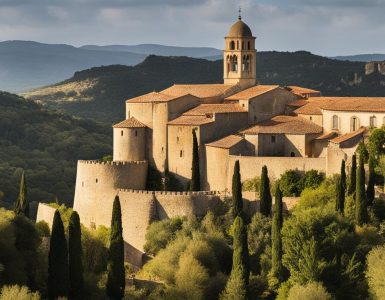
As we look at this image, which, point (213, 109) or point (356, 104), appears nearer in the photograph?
point (356, 104)

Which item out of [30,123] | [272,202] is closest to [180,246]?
[272,202]

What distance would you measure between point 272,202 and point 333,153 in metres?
4.08

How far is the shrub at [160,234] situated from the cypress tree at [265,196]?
423cm

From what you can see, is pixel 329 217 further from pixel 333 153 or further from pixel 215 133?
pixel 215 133

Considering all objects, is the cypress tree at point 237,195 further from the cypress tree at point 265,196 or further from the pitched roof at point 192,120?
the pitched roof at point 192,120

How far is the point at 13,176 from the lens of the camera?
87688 millimetres

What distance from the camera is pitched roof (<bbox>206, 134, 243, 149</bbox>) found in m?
51.7

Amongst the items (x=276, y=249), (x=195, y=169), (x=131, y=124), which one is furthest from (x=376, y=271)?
(x=131, y=124)

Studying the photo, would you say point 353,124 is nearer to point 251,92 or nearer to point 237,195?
point 251,92

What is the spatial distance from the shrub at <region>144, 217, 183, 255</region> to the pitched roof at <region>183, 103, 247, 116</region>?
8.48 meters

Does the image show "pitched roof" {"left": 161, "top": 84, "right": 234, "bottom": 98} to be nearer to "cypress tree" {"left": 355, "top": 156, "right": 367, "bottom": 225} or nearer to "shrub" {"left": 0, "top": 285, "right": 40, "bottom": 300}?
"cypress tree" {"left": 355, "top": 156, "right": 367, "bottom": 225}

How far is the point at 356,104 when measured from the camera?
53.9 meters

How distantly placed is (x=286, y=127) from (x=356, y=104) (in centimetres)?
425

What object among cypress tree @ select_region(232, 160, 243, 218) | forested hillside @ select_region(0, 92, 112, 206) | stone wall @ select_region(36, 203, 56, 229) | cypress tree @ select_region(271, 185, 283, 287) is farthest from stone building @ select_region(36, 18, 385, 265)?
forested hillside @ select_region(0, 92, 112, 206)
